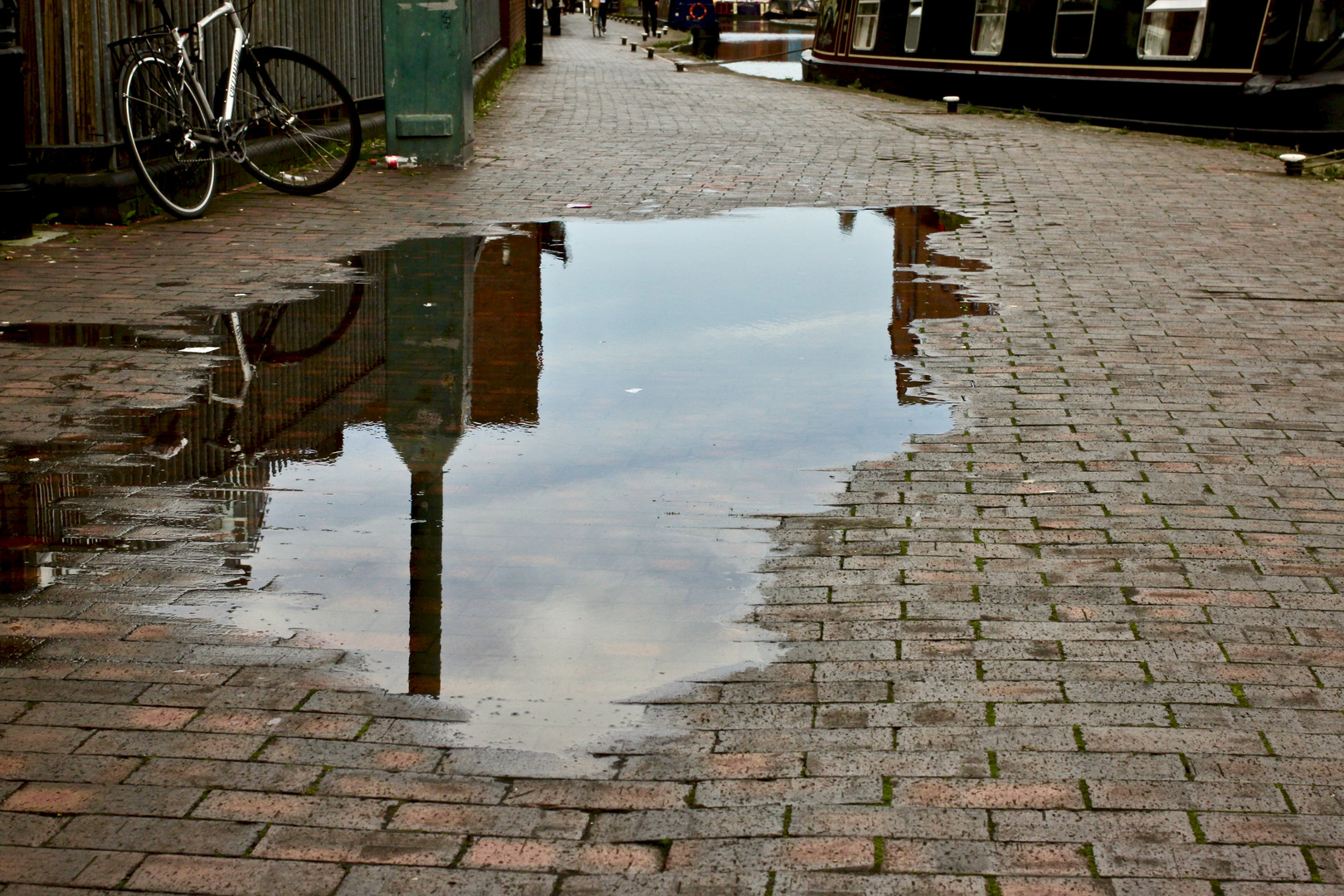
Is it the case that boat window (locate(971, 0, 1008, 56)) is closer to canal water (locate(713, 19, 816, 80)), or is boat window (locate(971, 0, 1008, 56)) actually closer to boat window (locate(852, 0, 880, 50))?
boat window (locate(852, 0, 880, 50))

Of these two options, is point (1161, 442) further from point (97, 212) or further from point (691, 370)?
point (97, 212)

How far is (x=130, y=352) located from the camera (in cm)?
660

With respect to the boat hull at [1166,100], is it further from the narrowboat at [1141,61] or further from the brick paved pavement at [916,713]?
the brick paved pavement at [916,713]

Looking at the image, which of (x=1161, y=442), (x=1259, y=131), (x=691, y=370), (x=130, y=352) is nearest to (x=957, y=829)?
(x=1161, y=442)

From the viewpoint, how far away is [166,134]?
9875 mm

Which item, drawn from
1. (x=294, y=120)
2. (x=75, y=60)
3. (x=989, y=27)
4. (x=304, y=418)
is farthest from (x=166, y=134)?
(x=989, y=27)

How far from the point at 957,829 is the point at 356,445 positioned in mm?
3112

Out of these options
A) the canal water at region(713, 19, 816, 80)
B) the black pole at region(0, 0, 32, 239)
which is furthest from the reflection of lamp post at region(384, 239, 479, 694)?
the canal water at region(713, 19, 816, 80)

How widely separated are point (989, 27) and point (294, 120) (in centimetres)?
1430

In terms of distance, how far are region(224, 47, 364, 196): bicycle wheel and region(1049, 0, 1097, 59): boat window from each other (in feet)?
37.9

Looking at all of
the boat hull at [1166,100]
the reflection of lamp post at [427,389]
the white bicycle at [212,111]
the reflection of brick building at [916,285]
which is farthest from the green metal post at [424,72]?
the boat hull at [1166,100]

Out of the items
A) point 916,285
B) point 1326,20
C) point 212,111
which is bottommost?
point 916,285

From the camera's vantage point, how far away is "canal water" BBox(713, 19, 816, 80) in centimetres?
3331

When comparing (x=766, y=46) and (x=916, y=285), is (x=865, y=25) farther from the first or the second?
(x=916, y=285)
